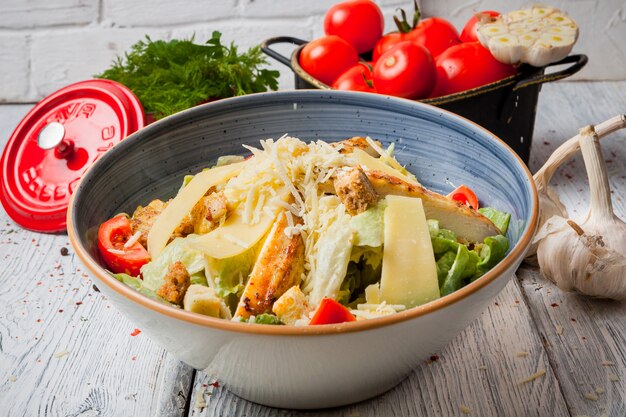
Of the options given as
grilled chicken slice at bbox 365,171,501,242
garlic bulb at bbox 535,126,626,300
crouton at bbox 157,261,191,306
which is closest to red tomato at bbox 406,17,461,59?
garlic bulb at bbox 535,126,626,300

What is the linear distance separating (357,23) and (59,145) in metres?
1.32

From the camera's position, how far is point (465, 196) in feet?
6.90

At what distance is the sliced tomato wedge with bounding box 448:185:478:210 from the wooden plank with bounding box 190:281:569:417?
355 millimetres

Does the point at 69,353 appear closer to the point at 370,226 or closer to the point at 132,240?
the point at 132,240

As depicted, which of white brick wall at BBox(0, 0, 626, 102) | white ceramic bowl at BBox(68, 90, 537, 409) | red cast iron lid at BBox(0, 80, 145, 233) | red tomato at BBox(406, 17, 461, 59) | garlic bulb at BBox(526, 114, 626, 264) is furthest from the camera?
white brick wall at BBox(0, 0, 626, 102)

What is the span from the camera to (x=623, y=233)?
7.22 feet

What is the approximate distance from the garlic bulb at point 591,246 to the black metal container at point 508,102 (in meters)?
0.38

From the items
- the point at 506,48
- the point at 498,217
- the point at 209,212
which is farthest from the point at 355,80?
the point at 209,212

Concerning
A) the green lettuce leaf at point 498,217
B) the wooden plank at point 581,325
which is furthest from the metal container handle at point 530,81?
the green lettuce leaf at point 498,217

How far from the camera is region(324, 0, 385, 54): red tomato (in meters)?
3.15

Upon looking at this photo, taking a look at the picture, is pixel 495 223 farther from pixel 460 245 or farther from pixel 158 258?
pixel 158 258

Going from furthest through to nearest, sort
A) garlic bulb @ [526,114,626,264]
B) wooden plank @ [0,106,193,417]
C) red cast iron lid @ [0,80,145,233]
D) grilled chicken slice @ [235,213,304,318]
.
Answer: red cast iron lid @ [0,80,145,233], garlic bulb @ [526,114,626,264], wooden plank @ [0,106,193,417], grilled chicken slice @ [235,213,304,318]

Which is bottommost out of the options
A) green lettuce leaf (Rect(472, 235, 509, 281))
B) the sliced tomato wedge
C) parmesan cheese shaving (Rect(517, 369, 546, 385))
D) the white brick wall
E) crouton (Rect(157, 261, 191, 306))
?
the white brick wall

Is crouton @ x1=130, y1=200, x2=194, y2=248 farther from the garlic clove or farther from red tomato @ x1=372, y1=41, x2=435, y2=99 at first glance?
the garlic clove
